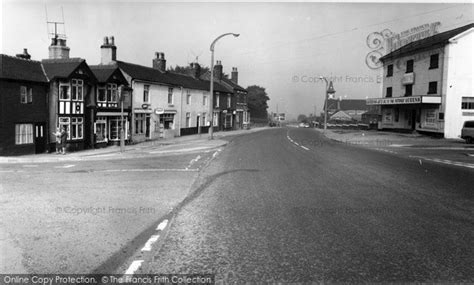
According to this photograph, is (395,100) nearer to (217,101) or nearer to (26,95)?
(217,101)

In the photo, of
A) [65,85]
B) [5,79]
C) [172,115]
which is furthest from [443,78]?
[5,79]

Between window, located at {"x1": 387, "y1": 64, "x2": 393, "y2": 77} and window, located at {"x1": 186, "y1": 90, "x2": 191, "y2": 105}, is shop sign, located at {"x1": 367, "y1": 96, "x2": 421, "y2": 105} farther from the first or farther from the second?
window, located at {"x1": 186, "y1": 90, "x2": 191, "y2": 105}

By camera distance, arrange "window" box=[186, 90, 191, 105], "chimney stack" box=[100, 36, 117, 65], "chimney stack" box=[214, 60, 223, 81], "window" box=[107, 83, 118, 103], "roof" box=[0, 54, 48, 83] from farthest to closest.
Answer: "chimney stack" box=[214, 60, 223, 81] < "window" box=[186, 90, 191, 105] < "chimney stack" box=[100, 36, 117, 65] < "window" box=[107, 83, 118, 103] < "roof" box=[0, 54, 48, 83]

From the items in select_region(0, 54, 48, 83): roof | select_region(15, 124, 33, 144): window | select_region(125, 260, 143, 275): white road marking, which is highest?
select_region(0, 54, 48, 83): roof

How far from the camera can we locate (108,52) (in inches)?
1366

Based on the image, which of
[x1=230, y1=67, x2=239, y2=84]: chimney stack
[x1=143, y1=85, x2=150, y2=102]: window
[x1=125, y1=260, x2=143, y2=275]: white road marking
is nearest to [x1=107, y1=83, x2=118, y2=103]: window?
[x1=143, y1=85, x2=150, y2=102]: window

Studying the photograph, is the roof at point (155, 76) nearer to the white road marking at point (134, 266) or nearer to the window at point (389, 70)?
the window at point (389, 70)

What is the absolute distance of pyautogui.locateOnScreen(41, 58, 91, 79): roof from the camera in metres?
27.1

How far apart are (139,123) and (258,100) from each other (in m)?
88.7

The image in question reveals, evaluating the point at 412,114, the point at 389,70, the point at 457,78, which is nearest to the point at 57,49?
the point at 457,78

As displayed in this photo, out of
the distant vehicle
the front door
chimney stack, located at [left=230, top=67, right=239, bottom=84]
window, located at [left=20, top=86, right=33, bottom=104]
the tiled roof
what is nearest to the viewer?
window, located at [left=20, top=86, right=33, bottom=104]

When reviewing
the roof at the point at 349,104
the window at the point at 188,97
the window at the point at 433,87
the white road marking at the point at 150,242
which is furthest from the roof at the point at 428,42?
the roof at the point at 349,104

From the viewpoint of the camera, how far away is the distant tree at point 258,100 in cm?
11989

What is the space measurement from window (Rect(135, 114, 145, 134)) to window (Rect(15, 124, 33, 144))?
10403mm
